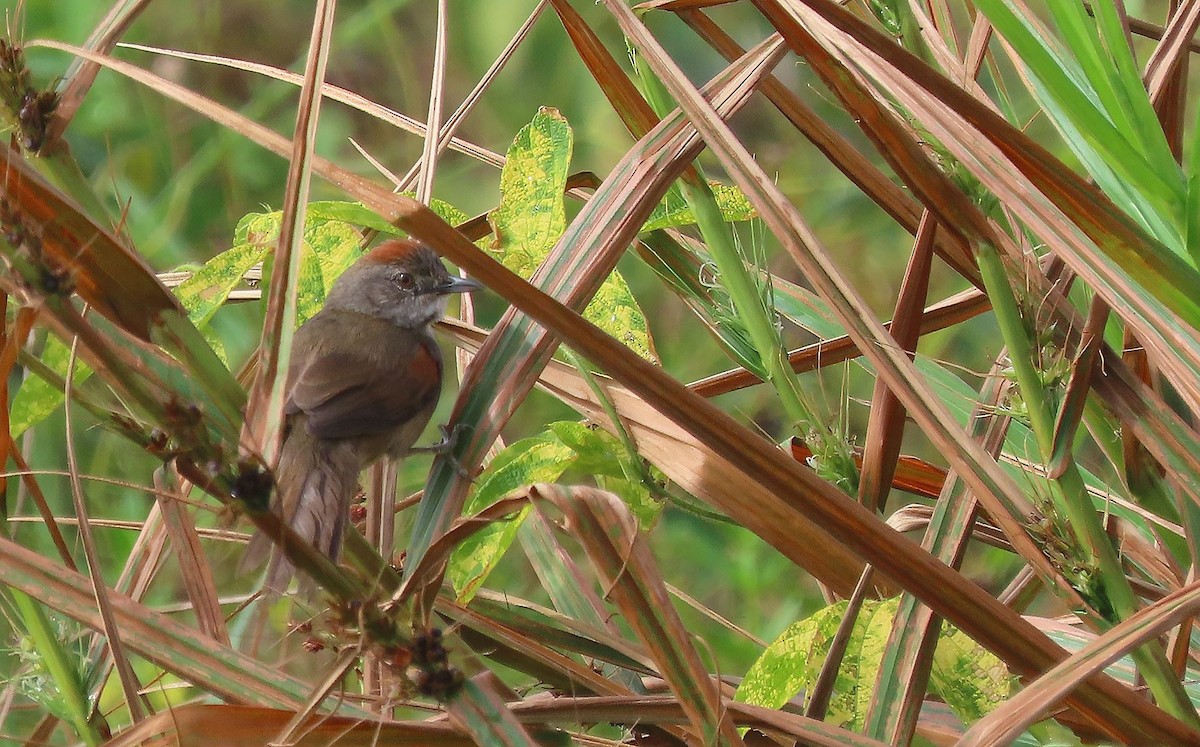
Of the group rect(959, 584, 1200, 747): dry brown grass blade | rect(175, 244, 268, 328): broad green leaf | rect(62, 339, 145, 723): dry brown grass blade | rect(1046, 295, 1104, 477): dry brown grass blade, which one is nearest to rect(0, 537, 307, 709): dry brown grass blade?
rect(62, 339, 145, 723): dry brown grass blade

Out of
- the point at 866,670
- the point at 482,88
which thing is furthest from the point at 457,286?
the point at 866,670

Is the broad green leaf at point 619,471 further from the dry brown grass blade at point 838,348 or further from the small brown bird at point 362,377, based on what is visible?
the small brown bird at point 362,377

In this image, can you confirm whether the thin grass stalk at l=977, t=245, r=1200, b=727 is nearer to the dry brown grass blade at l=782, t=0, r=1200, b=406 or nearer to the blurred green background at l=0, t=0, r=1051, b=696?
the dry brown grass blade at l=782, t=0, r=1200, b=406

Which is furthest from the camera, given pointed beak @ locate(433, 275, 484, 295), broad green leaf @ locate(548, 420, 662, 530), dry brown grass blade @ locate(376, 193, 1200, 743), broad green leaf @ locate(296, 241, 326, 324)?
pointed beak @ locate(433, 275, 484, 295)

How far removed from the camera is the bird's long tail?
1741 millimetres

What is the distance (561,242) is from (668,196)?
0.82 ft

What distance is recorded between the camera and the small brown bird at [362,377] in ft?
8.90

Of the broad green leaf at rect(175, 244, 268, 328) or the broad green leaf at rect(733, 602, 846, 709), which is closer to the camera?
the broad green leaf at rect(733, 602, 846, 709)

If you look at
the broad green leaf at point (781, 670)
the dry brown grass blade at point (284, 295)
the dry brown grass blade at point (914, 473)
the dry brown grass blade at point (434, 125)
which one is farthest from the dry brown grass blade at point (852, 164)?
the dry brown grass blade at point (284, 295)

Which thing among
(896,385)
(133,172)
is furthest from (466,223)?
(133,172)

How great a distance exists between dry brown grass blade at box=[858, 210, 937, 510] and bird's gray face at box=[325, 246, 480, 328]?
1.98m

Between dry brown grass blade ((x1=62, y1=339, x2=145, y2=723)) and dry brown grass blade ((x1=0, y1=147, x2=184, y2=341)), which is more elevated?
dry brown grass blade ((x1=0, y1=147, x2=184, y2=341))

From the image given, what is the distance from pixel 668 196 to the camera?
2021mm

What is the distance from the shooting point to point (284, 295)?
4.02ft
